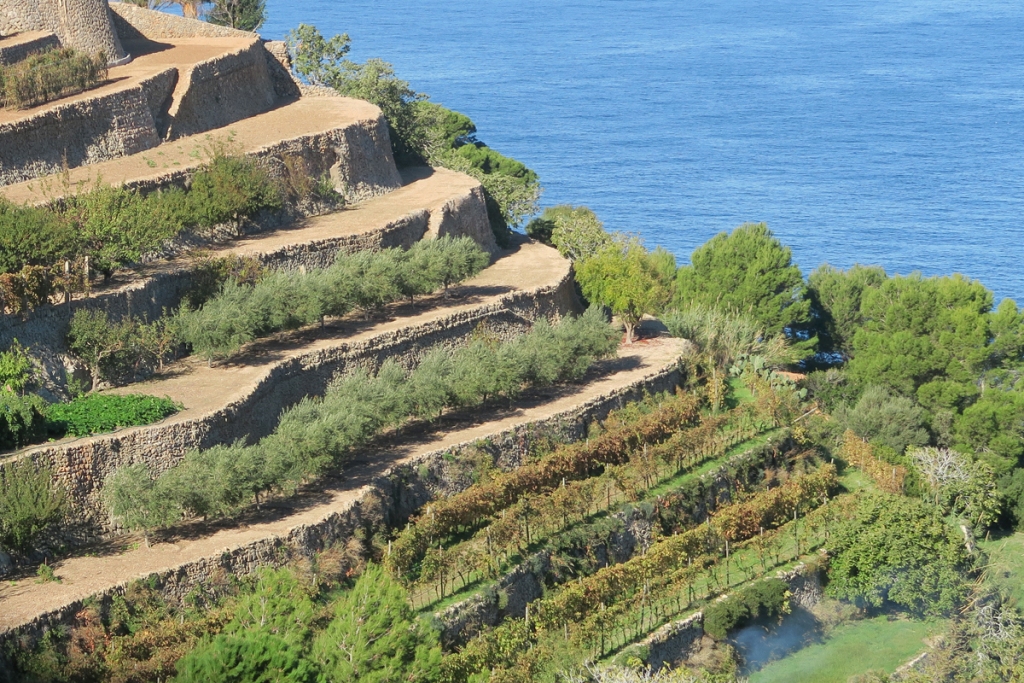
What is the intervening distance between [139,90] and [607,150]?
6598 cm

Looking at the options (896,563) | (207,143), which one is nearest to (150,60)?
(207,143)

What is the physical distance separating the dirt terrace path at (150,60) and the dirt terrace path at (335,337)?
23.9 feet

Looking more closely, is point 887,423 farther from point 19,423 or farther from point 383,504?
point 19,423

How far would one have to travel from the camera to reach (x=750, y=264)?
2172 inches

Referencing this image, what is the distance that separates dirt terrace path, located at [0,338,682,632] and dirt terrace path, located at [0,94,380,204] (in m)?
10.3

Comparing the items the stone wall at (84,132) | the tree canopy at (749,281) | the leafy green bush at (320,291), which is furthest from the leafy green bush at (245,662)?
the tree canopy at (749,281)

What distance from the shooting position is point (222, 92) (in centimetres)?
4594

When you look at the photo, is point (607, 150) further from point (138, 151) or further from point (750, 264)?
point (138, 151)

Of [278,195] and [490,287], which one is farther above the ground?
[278,195]

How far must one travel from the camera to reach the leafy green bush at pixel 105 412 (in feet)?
101

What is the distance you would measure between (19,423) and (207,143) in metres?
15.1

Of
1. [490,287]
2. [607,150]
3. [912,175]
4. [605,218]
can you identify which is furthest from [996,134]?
[490,287]

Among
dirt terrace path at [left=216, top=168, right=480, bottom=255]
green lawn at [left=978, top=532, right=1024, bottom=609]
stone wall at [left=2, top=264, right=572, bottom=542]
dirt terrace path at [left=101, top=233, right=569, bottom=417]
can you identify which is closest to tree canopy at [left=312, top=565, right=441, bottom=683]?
stone wall at [left=2, top=264, right=572, bottom=542]

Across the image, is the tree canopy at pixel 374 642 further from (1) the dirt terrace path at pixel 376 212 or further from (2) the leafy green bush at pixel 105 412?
(1) the dirt terrace path at pixel 376 212
